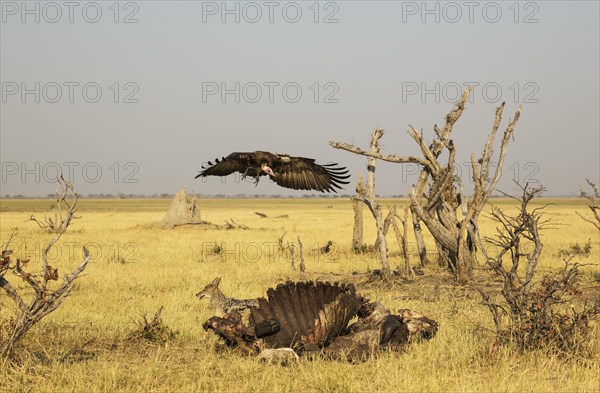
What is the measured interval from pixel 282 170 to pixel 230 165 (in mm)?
971

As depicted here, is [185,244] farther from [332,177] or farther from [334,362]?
[334,362]

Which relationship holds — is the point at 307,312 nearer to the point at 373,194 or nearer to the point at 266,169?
the point at 266,169

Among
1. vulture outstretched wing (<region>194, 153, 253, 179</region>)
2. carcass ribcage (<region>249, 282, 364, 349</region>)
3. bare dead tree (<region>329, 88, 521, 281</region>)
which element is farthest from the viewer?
bare dead tree (<region>329, 88, 521, 281</region>)

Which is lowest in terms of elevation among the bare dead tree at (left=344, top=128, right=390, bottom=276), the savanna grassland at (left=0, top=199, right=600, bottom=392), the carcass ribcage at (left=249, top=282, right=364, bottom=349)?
the savanna grassland at (left=0, top=199, right=600, bottom=392)

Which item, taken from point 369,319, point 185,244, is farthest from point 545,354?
point 185,244

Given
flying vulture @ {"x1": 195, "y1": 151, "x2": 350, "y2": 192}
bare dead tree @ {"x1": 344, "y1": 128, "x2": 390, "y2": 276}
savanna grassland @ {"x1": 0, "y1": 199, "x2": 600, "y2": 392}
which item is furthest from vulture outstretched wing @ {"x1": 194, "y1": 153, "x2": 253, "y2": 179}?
bare dead tree @ {"x1": 344, "y1": 128, "x2": 390, "y2": 276}

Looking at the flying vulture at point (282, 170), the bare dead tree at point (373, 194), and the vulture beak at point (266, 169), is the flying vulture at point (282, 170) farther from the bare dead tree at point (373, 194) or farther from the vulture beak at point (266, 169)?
the bare dead tree at point (373, 194)

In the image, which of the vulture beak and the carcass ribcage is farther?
the vulture beak

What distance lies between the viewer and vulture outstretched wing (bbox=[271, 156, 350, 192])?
11.0 m

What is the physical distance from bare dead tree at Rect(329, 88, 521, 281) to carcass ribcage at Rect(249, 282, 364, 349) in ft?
20.9

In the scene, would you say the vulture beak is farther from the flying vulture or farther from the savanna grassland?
the savanna grassland

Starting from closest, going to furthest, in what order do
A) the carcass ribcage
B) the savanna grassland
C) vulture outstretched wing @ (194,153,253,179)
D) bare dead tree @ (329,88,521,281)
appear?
the savanna grassland < the carcass ribcage < vulture outstretched wing @ (194,153,253,179) < bare dead tree @ (329,88,521,281)

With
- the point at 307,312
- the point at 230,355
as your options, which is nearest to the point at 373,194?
the point at 307,312

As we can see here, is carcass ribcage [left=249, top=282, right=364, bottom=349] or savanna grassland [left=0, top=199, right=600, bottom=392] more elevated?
carcass ribcage [left=249, top=282, right=364, bottom=349]
